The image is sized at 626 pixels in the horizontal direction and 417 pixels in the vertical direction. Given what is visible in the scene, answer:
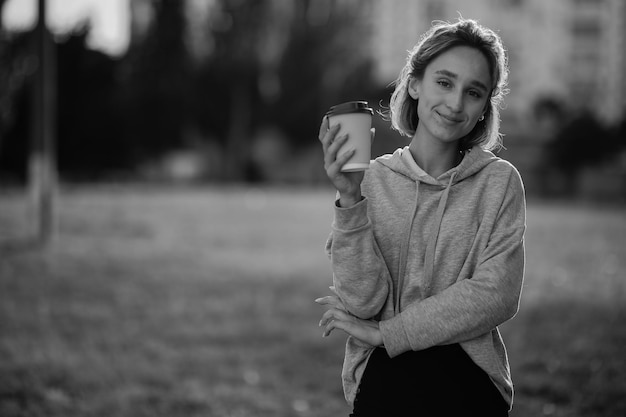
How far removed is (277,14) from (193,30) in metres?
4.33

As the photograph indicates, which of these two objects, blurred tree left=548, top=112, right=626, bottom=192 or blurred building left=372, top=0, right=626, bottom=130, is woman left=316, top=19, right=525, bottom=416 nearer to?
blurred tree left=548, top=112, right=626, bottom=192

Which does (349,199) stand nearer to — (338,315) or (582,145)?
(338,315)

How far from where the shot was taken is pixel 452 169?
199cm

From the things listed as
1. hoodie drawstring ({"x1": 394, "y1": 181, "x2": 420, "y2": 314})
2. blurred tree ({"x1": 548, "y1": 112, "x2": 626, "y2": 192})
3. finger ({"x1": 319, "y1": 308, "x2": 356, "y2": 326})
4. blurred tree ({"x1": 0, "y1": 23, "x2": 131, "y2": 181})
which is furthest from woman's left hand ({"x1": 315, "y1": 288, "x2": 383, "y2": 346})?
blurred tree ({"x1": 548, "y1": 112, "x2": 626, "y2": 192})

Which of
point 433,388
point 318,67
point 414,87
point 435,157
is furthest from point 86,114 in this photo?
point 433,388

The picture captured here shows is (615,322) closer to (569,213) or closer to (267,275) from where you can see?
(267,275)

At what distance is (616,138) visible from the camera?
33562 mm

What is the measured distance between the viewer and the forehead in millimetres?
1961

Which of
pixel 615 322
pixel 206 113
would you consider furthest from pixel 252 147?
pixel 615 322

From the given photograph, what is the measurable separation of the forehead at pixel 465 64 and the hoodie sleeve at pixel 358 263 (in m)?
0.51

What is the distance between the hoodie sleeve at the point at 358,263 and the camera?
1.83 metres

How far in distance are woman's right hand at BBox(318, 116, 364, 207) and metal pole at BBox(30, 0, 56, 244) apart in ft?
23.3

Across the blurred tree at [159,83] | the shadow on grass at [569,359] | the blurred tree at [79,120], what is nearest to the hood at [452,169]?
the shadow on grass at [569,359]

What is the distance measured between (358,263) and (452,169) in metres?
0.43
